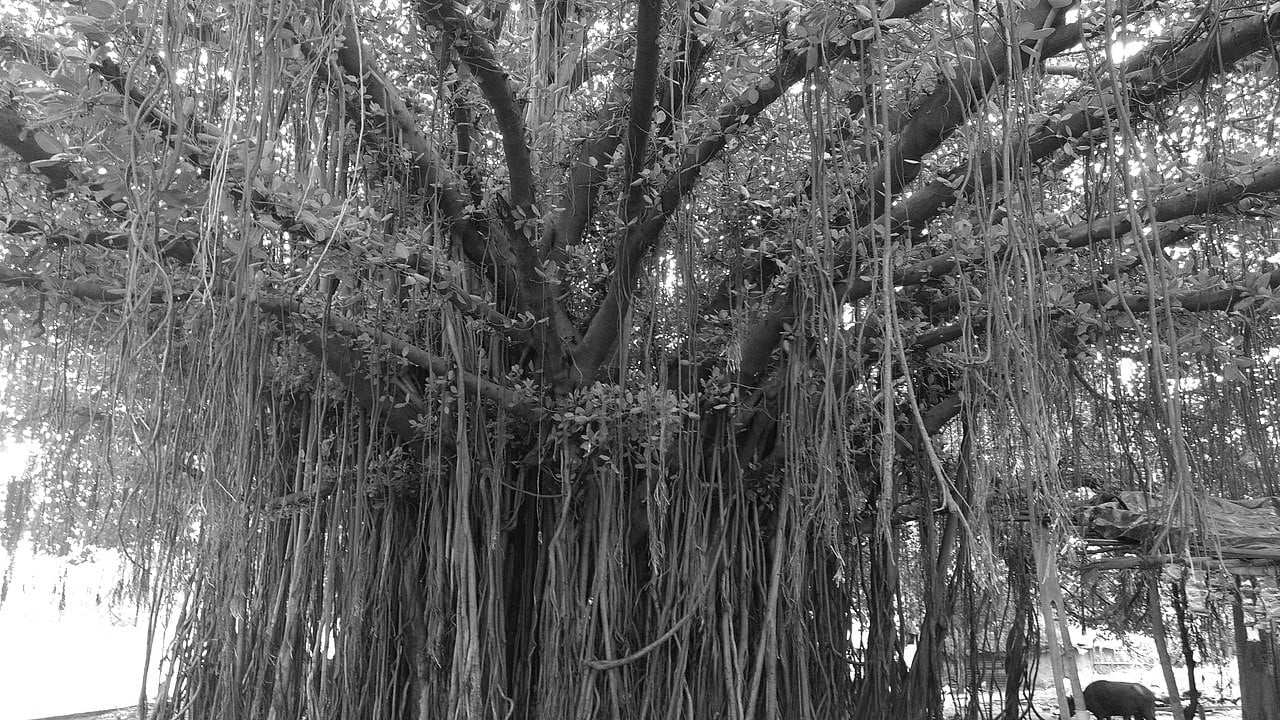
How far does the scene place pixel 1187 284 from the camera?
2.36 metres

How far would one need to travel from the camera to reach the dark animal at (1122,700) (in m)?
4.72

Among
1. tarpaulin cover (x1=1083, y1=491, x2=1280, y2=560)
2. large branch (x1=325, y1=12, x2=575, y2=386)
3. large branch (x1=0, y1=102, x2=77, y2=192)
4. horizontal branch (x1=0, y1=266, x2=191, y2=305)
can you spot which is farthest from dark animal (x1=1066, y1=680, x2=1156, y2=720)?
large branch (x1=0, y1=102, x2=77, y2=192)

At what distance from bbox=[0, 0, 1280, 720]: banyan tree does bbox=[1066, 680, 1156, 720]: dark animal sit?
2225 mm

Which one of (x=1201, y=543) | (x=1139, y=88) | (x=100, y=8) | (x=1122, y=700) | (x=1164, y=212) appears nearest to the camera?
(x=100, y=8)

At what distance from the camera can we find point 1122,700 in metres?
4.77

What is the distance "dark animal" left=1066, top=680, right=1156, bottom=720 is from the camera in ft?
15.5

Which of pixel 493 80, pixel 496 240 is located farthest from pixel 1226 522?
pixel 493 80

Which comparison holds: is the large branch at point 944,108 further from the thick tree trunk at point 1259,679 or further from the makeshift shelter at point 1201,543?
the thick tree trunk at point 1259,679

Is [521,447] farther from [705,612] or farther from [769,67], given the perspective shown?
[769,67]

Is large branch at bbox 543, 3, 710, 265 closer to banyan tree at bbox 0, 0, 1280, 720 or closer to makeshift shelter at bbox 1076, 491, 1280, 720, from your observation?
banyan tree at bbox 0, 0, 1280, 720

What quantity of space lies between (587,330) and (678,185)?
2.15ft

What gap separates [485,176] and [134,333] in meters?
1.07

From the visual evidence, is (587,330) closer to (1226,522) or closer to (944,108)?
(944,108)

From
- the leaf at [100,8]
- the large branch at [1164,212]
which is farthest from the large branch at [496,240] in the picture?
the large branch at [1164,212]
